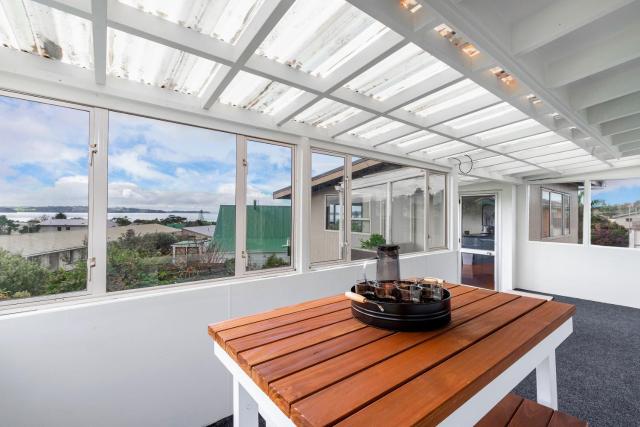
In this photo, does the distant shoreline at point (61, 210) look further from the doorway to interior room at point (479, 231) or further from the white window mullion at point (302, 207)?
the doorway to interior room at point (479, 231)

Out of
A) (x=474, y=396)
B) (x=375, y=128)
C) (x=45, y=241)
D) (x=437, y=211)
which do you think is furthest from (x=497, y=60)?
(x=437, y=211)

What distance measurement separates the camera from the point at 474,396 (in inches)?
31.4

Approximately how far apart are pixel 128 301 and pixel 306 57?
1.85 meters

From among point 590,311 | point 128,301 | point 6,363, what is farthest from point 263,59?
point 590,311

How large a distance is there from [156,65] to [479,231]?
6.79 metres

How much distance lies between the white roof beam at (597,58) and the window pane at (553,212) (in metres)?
5.03

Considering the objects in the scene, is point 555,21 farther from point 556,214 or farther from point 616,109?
point 556,214

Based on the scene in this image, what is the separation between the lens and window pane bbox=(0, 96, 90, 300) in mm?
1586

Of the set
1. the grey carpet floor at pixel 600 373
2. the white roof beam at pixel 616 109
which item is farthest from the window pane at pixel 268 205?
the white roof beam at pixel 616 109

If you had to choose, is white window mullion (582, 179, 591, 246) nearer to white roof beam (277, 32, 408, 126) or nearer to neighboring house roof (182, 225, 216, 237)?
white roof beam (277, 32, 408, 126)

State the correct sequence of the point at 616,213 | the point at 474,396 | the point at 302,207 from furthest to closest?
1. the point at 616,213
2. the point at 302,207
3. the point at 474,396

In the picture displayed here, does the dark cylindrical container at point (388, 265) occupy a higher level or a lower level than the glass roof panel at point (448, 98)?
lower

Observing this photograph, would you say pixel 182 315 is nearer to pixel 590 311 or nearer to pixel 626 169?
pixel 590 311

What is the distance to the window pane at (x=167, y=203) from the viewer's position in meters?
1.92
